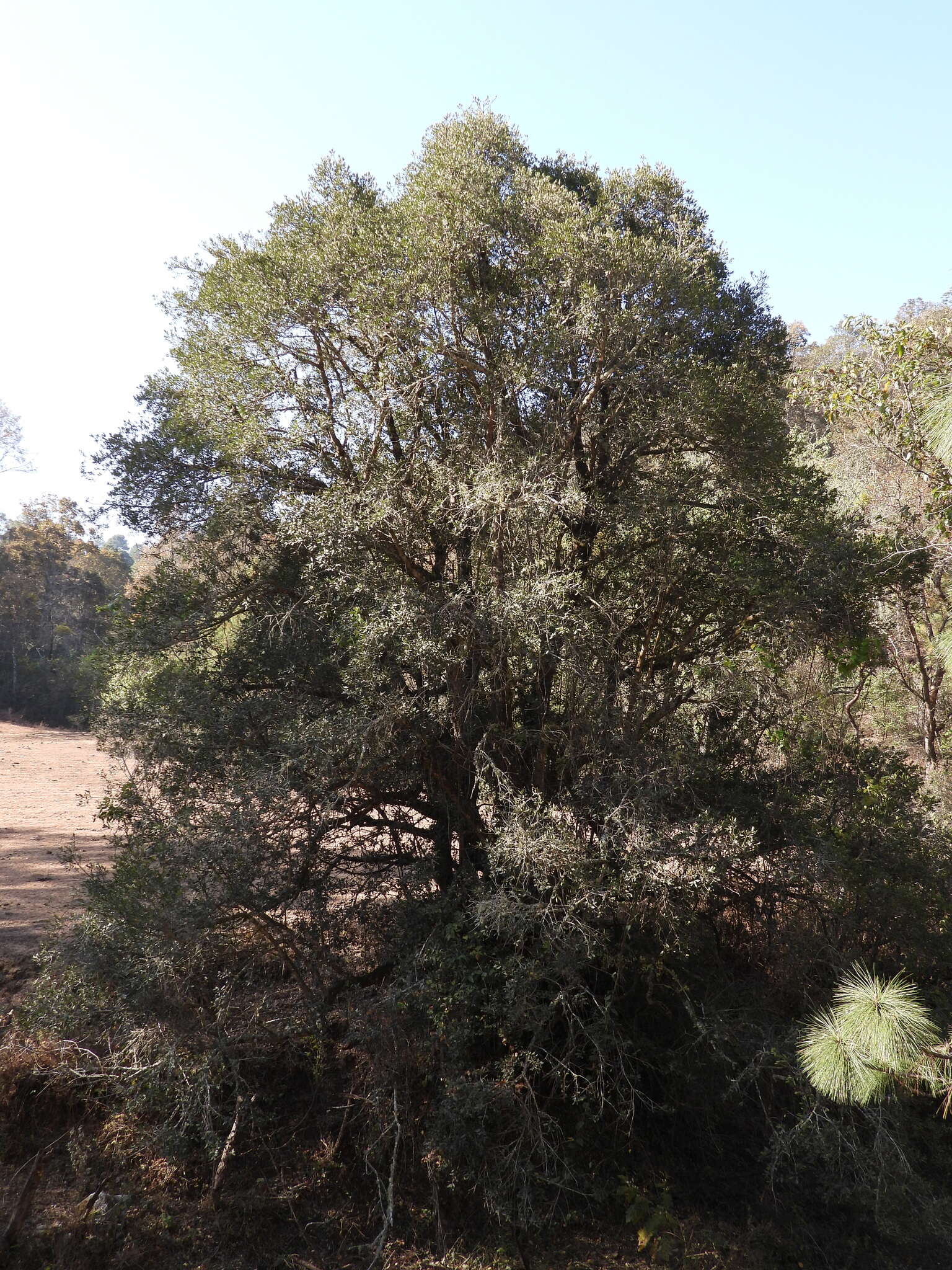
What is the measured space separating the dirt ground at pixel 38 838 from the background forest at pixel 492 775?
1342mm

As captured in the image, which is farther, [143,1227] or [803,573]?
[803,573]

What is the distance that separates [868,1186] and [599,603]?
498 centimetres

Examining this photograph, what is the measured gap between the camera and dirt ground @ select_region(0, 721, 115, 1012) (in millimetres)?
8688

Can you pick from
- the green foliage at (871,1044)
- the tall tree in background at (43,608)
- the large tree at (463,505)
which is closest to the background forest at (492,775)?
the large tree at (463,505)

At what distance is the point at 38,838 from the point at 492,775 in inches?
365

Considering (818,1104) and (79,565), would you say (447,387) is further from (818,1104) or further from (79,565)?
(79,565)

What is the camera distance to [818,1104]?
6.52m

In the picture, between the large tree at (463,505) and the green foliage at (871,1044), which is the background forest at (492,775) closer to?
the large tree at (463,505)

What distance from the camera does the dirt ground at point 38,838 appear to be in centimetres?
869

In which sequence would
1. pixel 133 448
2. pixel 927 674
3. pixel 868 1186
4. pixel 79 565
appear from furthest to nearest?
pixel 79 565 → pixel 927 674 → pixel 133 448 → pixel 868 1186

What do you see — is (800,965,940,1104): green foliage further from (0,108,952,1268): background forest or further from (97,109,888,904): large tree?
(97,109,888,904): large tree

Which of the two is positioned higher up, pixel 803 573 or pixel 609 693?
pixel 803 573

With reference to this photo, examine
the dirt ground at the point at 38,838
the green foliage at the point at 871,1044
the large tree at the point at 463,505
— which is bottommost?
the dirt ground at the point at 38,838

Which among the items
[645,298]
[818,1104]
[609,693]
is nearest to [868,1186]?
[818,1104]
